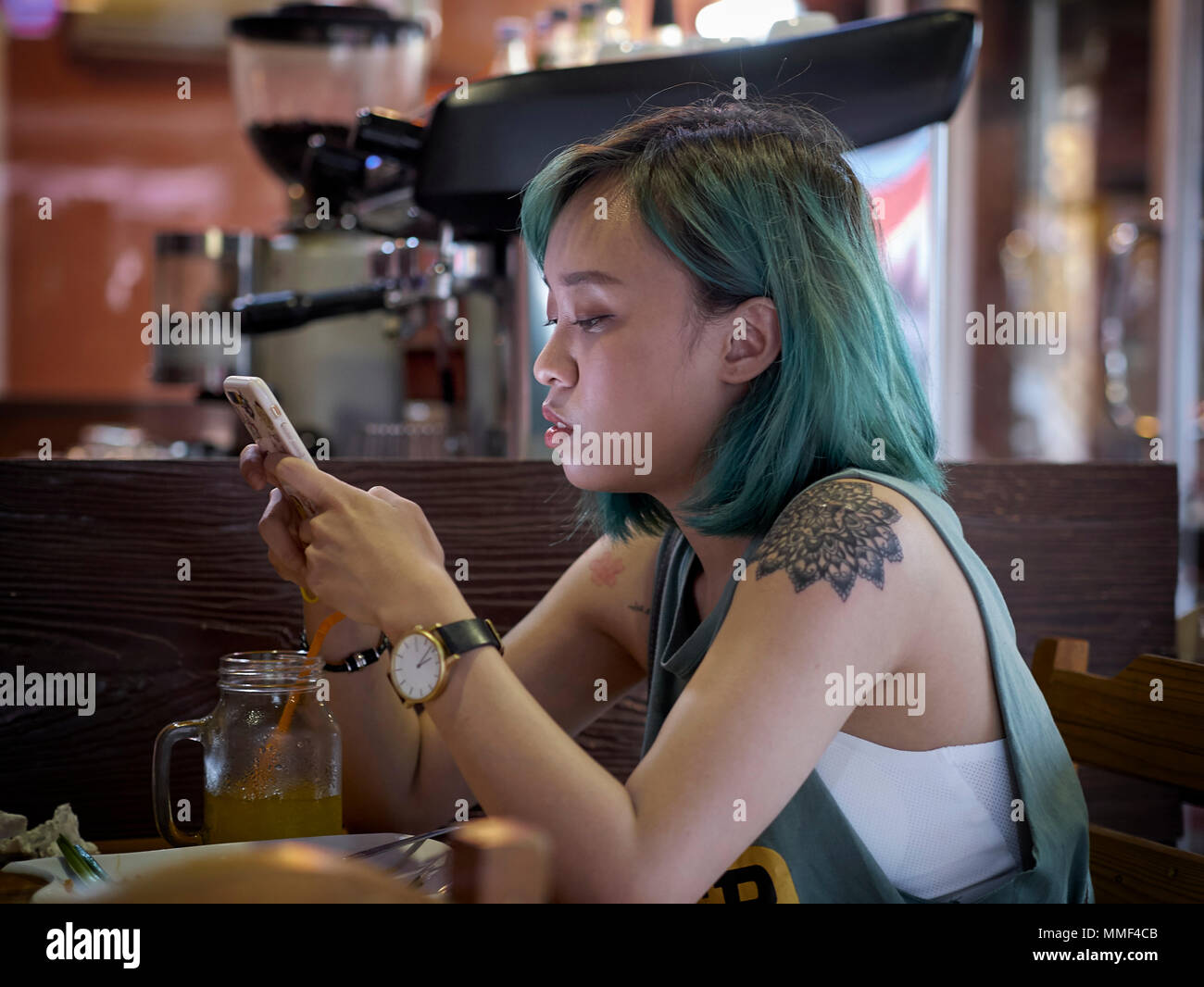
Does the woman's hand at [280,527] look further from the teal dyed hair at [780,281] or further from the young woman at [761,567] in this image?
the teal dyed hair at [780,281]

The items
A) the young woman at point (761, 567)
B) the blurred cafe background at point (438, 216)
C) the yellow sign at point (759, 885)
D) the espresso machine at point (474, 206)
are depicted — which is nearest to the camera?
the young woman at point (761, 567)

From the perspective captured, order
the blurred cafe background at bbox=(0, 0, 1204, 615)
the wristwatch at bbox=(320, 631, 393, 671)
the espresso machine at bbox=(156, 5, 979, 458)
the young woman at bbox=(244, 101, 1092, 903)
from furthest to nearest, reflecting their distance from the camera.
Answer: the blurred cafe background at bbox=(0, 0, 1204, 615)
the espresso machine at bbox=(156, 5, 979, 458)
the wristwatch at bbox=(320, 631, 393, 671)
the young woman at bbox=(244, 101, 1092, 903)

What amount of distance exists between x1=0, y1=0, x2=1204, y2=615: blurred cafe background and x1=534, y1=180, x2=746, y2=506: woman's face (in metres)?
0.24

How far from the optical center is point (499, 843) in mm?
433

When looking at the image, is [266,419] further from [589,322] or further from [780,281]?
[780,281]

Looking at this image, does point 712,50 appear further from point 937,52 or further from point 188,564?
point 188,564

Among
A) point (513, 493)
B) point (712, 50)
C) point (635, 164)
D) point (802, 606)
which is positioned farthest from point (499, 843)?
point (712, 50)

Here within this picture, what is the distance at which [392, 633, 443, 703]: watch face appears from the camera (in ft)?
2.33

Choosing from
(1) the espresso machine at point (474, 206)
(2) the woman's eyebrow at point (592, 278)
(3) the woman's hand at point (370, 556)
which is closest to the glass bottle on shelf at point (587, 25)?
(1) the espresso machine at point (474, 206)

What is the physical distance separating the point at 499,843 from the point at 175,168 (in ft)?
12.8

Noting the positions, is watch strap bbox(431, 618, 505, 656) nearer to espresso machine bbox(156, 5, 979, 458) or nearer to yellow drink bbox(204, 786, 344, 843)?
yellow drink bbox(204, 786, 344, 843)

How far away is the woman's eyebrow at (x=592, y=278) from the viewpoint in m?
0.83

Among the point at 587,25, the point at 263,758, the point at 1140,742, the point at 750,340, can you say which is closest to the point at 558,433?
the point at 750,340

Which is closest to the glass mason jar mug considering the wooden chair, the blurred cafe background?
the blurred cafe background
